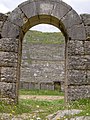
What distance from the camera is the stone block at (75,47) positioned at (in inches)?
357

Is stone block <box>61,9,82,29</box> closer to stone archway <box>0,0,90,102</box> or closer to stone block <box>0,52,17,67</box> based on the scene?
stone archway <box>0,0,90,102</box>

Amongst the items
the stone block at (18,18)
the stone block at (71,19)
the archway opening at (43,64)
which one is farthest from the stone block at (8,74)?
the archway opening at (43,64)

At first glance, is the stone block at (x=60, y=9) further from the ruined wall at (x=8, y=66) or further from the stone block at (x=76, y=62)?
the ruined wall at (x=8, y=66)

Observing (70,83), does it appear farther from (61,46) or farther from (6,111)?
(61,46)

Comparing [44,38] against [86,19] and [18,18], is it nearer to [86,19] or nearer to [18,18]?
[86,19]

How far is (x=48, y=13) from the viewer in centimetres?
923

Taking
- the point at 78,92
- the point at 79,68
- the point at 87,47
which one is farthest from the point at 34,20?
the point at 78,92

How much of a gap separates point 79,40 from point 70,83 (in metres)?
1.41

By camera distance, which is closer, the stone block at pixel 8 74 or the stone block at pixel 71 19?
the stone block at pixel 8 74

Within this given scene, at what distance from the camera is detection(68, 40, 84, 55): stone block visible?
906cm

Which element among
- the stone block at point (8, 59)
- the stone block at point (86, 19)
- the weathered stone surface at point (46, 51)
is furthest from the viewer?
the weathered stone surface at point (46, 51)

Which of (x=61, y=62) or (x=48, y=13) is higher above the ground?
(x=48, y=13)

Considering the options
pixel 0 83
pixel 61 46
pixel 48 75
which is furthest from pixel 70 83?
pixel 61 46

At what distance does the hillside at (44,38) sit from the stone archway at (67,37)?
1972 centimetres
